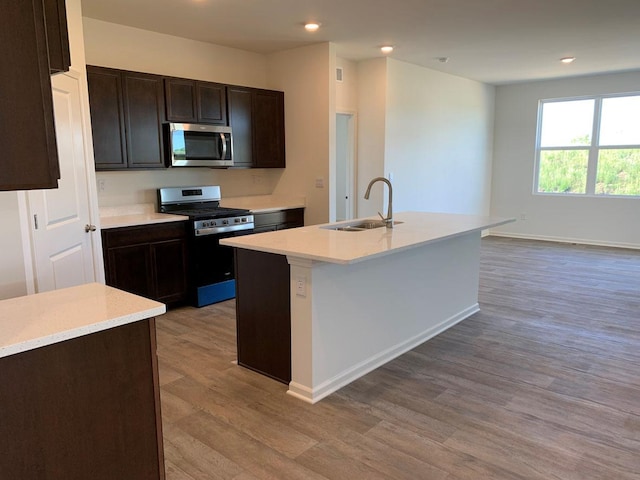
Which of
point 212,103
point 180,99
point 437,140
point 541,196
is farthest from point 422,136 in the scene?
point 180,99

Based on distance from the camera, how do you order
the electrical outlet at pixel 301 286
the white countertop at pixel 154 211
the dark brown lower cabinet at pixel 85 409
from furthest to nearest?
the white countertop at pixel 154 211 → the electrical outlet at pixel 301 286 → the dark brown lower cabinet at pixel 85 409

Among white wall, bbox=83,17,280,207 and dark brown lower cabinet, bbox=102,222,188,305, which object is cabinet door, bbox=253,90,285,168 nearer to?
white wall, bbox=83,17,280,207

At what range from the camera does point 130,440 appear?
1.68m

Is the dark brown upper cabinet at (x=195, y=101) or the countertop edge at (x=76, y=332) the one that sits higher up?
the dark brown upper cabinet at (x=195, y=101)

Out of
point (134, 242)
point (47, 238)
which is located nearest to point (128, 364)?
point (47, 238)

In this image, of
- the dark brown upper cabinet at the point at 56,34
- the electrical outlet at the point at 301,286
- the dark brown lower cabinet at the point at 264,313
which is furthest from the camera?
the dark brown lower cabinet at the point at 264,313

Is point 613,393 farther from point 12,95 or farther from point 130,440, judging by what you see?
point 12,95

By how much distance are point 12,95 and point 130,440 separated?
1.22 meters

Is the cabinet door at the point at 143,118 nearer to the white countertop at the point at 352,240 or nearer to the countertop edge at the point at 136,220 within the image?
the countertop edge at the point at 136,220

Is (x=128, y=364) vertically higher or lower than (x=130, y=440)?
higher

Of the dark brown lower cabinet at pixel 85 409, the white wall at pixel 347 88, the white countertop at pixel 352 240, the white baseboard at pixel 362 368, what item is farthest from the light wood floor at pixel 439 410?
the white wall at pixel 347 88

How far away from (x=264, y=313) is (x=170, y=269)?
172 cm

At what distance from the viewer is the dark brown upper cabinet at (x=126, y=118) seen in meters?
3.98

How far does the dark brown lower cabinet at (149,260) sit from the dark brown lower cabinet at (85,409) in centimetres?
246
